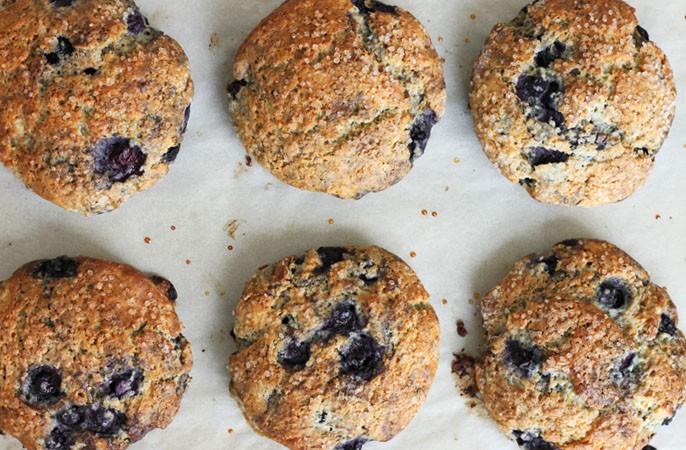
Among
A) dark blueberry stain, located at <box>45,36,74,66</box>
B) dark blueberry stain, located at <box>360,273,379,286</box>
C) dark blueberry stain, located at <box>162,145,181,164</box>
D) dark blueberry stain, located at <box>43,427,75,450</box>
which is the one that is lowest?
dark blueberry stain, located at <box>43,427,75,450</box>

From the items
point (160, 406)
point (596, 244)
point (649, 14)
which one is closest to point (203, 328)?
point (160, 406)

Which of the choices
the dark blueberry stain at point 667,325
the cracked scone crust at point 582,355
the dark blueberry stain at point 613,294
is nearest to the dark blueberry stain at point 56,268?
the cracked scone crust at point 582,355

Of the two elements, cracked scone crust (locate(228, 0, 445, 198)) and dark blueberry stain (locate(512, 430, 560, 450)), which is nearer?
cracked scone crust (locate(228, 0, 445, 198))

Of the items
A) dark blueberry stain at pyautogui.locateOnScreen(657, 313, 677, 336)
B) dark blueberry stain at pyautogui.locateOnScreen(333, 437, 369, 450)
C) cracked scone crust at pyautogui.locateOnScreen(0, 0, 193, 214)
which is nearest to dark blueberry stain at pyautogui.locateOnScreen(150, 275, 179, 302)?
cracked scone crust at pyautogui.locateOnScreen(0, 0, 193, 214)

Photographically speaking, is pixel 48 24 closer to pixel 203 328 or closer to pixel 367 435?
pixel 203 328

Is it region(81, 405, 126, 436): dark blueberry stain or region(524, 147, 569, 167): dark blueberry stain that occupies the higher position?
region(524, 147, 569, 167): dark blueberry stain

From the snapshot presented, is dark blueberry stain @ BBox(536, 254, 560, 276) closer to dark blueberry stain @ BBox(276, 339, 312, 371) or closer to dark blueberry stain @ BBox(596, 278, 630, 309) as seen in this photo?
dark blueberry stain @ BBox(596, 278, 630, 309)
